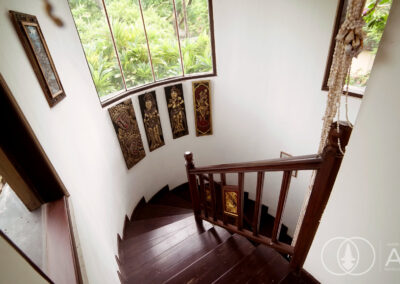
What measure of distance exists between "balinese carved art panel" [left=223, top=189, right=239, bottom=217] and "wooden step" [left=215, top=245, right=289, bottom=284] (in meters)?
0.37

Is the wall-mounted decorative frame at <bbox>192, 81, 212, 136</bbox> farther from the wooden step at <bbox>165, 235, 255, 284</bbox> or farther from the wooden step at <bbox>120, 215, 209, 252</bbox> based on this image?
the wooden step at <bbox>165, 235, 255, 284</bbox>

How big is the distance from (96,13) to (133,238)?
116 inches

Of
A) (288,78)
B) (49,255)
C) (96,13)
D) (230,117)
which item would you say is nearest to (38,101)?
(49,255)

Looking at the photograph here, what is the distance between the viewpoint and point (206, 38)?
3508mm

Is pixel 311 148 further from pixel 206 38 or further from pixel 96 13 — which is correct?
pixel 96 13

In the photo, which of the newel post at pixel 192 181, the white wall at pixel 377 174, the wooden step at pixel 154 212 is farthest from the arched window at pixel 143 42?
the white wall at pixel 377 174

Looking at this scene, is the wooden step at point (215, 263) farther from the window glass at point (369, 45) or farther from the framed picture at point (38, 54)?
the window glass at point (369, 45)

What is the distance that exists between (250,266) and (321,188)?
0.78 m

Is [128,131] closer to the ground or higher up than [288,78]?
closer to the ground

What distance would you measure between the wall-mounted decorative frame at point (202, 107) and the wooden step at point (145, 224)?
5.89 ft

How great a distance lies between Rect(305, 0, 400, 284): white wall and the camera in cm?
60

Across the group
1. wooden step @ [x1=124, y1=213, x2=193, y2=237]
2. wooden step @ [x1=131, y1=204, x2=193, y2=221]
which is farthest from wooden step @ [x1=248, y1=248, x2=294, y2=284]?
wooden step @ [x1=131, y1=204, x2=193, y2=221]

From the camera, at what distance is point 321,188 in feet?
3.05

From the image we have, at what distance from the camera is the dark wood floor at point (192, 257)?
4.32ft
